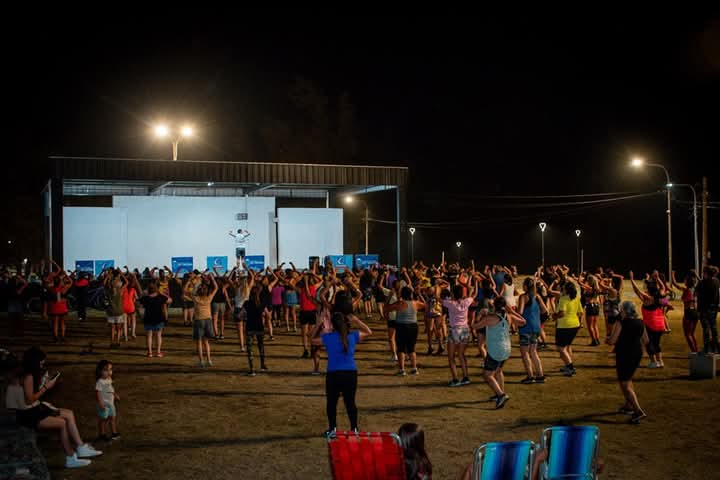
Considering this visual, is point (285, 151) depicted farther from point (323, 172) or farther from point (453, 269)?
point (453, 269)

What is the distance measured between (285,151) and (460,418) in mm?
43826

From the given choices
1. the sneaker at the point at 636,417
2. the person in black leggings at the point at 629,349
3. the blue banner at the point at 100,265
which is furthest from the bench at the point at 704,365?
the blue banner at the point at 100,265

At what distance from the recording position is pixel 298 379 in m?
11.9

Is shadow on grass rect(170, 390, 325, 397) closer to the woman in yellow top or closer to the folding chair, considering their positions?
the woman in yellow top

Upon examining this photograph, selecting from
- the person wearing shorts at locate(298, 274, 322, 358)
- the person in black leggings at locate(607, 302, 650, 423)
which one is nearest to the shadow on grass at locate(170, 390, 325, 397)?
the person wearing shorts at locate(298, 274, 322, 358)

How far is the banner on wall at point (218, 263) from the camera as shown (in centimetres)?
2727

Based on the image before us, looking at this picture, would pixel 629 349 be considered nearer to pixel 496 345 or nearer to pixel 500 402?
pixel 496 345

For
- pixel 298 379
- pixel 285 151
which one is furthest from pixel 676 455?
pixel 285 151

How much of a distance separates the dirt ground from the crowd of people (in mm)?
354

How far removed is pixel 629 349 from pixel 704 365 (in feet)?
12.6

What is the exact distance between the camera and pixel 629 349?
877 centimetres

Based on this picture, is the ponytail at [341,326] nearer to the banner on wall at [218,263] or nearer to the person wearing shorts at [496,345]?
the person wearing shorts at [496,345]

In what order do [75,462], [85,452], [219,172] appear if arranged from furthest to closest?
1. [219,172]
2. [85,452]
3. [75,462]

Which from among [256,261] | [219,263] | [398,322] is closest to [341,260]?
[256,261]
